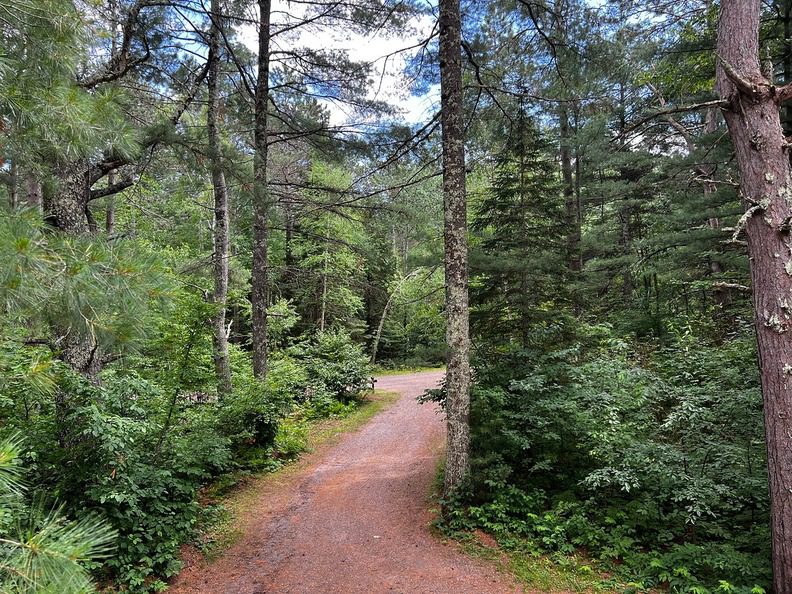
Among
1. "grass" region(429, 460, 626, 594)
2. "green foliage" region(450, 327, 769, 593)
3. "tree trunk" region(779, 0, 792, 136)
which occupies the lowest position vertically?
"grass" region(429, 460, 626, 594)

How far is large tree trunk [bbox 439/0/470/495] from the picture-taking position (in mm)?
5797

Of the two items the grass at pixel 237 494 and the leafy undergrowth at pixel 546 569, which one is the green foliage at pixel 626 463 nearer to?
the leafy undergrowth at pixel 546 569

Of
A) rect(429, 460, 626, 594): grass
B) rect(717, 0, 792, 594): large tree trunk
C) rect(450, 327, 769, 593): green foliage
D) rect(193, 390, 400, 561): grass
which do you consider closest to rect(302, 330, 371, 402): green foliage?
rect(193, 390, 400, 561): grass

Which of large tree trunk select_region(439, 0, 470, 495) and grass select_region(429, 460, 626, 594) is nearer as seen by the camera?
grass select_region(429, 460, 626, 594)

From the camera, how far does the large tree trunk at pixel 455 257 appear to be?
5.80 meters

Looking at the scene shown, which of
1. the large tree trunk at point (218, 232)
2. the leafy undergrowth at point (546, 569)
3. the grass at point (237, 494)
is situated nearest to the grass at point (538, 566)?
the leafy undergrowth at point (546, 569)

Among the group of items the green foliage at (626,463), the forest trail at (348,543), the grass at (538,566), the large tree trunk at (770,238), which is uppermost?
the large tree trunk at (770,238)

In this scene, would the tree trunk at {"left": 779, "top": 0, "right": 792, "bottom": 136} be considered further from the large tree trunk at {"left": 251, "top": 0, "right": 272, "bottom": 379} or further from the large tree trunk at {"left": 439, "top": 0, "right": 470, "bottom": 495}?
the large tree trunk at {"left": 251, "top": 0, "right": 272, "bottom": 379}

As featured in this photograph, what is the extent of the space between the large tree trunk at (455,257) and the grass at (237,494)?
2910 mm

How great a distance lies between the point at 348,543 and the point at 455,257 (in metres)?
3.89

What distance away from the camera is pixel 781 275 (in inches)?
142

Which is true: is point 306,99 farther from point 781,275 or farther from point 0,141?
point 781,275

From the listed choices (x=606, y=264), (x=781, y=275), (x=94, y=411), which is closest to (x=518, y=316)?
(x=781, y=275)

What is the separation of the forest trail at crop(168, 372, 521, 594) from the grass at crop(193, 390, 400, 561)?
139 millimetres
